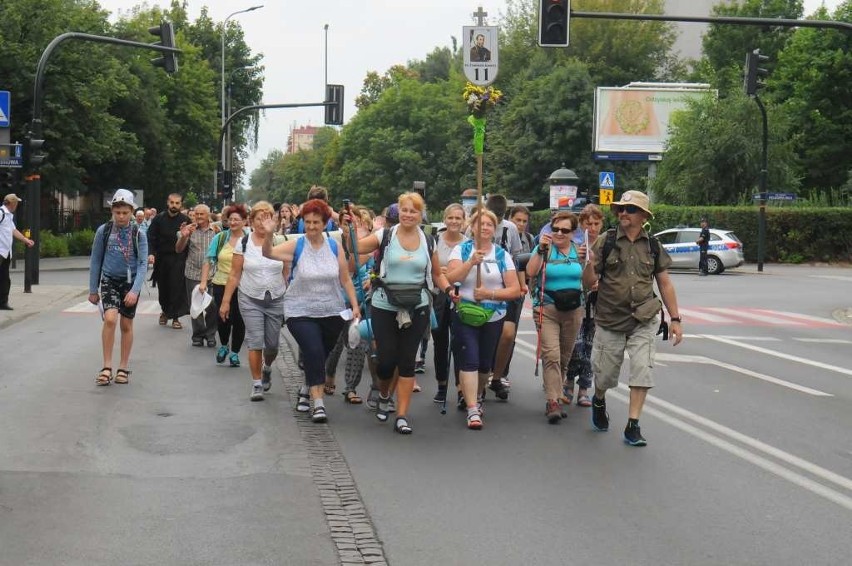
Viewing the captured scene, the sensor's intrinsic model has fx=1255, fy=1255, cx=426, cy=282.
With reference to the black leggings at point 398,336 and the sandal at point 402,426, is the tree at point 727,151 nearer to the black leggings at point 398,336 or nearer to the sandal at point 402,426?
the black leggings at point 398,336

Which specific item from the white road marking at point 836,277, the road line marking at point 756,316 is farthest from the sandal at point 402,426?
the white road marking at point 836,277

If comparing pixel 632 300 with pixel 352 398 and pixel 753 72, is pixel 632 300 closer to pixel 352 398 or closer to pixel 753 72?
pixel 352 398

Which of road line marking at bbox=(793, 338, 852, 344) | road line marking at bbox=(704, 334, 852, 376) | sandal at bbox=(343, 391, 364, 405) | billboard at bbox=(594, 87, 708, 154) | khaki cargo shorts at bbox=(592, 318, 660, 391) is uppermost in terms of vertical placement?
billboard at bbox=(594, 87, 708, 154)

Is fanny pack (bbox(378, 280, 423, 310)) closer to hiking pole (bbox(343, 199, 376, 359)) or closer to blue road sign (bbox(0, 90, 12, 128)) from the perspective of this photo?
hiking pole (bbox(343, 199, 376, 359))

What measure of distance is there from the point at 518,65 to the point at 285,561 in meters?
78.5

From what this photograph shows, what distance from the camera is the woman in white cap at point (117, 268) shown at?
11125mm

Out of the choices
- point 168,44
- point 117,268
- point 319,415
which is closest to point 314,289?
point 319,415

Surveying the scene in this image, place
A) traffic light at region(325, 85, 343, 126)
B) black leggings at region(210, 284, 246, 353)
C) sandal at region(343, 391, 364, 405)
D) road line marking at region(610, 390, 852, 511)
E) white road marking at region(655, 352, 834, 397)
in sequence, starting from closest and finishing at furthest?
road line marking at region(610, 390, 852, 511) → sandal at region(343, 391, 364, 405) → white road marking at region(655, 352, 834, 397) → black leggings at region(210, 284, 246, 353) → traffic light at region(325, 85, 343, 126)

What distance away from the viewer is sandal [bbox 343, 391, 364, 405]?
10570mm

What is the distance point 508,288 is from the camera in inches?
375

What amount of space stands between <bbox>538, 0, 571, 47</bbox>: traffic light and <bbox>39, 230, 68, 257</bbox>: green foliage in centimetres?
2802

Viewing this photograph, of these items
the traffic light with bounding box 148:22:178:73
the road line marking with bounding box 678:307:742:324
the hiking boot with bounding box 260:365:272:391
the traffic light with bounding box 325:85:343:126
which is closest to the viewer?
the hiking boot with bounding box 260:365:272:391

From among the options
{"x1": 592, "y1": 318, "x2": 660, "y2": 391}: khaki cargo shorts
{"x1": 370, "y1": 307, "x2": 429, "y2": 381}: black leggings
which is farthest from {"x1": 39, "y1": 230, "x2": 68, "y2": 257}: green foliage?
{"x1": 592, "y1": 318, "x2": 660, "y2": 391}: khaki cargo shorts

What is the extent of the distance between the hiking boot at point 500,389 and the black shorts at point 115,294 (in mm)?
3287
